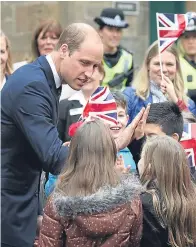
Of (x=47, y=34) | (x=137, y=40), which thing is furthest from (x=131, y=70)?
(x=137, y=40)

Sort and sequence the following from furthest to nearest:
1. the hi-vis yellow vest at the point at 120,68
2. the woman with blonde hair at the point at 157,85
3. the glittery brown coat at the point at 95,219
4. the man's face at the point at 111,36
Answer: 1. the man's face at the point at 111,36
2. the hi-vis yellow vest at the point at 120,68
3. the woman with blonde hair at the point at 157,85
4. the glittery brown coat at the point at 95,219

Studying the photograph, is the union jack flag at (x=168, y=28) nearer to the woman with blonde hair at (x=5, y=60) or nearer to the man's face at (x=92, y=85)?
the man's face at (x=92, y=85)

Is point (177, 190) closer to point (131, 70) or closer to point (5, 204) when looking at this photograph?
point (5, 204)

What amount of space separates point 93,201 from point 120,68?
4.10 meters

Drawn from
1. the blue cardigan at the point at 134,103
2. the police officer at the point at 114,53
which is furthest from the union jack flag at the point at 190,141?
the police officer at the point at 114,53

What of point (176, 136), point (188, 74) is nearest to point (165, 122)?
point (176, 136)

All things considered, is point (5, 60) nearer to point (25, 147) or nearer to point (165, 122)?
point (165, 122)

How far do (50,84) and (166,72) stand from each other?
2.37 meters

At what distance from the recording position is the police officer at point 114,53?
793 centimetres

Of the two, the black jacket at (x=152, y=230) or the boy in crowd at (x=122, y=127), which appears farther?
the boy in crowd at (x=122, y=127)

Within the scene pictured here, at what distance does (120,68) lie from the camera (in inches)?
315

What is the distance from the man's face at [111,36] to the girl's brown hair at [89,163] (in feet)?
13.1

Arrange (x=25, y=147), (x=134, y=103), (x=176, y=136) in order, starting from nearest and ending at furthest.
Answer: (x=25, y=147) < (x=176, y=136) < (x=134, y=103)

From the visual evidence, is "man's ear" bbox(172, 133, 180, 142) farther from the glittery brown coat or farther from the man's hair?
the glittery brown coat
